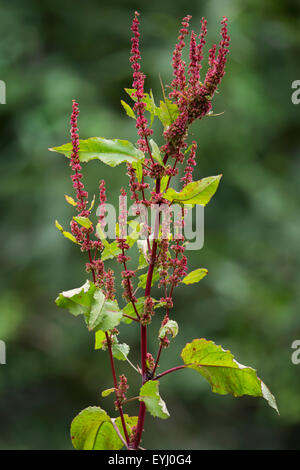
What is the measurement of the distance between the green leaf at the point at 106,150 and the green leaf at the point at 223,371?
1.05ft

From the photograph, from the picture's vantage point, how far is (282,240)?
14.7ft

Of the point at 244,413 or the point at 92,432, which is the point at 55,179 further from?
the point at 92,432

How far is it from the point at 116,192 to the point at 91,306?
2953 mm

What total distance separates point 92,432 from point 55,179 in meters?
3.42

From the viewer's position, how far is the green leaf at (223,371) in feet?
2.90

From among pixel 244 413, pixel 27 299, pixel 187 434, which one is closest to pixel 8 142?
pixel 27 299

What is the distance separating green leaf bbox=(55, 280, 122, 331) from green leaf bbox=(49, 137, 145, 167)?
0.19 m

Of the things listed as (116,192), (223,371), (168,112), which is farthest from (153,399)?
(116,192)

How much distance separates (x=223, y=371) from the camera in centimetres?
91

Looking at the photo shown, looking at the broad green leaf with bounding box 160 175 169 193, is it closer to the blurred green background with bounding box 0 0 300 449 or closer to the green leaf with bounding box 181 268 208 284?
the green leaf with bounding box 181 268 208 284

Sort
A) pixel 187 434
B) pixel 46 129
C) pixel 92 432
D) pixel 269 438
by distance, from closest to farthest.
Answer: pixel 92 432 → pixel 46 129 → pixel 187 434 → pixel 269 438

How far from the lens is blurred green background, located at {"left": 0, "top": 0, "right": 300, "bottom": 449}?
410cm

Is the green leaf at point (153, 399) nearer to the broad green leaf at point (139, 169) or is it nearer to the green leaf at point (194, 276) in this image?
the green leaf at point (194, 276)

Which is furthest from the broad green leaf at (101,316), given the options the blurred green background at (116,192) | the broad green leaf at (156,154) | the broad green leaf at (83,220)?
the blurred green background at (116,192)
